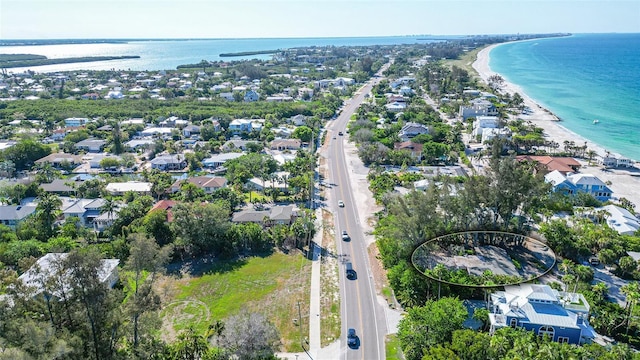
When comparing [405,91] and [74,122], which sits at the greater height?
[405,91]

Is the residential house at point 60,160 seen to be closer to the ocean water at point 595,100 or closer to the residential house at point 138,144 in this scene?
the residential house at point 138,144

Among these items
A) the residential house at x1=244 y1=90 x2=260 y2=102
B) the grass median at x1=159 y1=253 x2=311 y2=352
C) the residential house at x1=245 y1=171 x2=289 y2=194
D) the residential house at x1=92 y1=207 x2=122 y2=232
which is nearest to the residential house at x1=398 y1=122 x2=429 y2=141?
the residential house at x1=245 y1=171 x2=289 y2=194

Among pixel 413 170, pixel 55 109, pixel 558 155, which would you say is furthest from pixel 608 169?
pixel 55 109

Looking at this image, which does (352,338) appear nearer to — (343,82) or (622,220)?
(622,220)

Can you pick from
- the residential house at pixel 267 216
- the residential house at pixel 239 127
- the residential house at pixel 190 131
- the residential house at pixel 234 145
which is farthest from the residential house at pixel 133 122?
the residential house at pixel 267 216

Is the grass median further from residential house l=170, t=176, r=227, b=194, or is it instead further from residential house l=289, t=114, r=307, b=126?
residential house l=289, t=114, r=307, b=126

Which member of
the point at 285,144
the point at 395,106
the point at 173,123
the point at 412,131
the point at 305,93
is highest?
the point at 305,93

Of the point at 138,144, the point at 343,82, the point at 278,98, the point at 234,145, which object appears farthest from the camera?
the point at 343,82

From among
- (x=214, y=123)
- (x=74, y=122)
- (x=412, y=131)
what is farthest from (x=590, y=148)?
(x=74, y=122)
